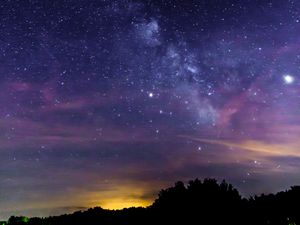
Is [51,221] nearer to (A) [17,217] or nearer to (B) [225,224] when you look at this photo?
(A) [17,217]

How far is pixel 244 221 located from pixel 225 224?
1047 mm

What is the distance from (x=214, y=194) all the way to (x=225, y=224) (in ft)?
4.60

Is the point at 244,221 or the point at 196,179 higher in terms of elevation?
the point at 196,179

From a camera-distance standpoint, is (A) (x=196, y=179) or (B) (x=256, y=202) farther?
(B) (x=256, y=202)

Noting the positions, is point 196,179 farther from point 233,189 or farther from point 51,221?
point 51,221

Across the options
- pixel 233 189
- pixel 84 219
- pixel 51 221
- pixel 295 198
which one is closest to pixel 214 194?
pixel 233 189

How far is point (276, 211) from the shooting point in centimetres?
2706

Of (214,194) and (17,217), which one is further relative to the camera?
(17,217)

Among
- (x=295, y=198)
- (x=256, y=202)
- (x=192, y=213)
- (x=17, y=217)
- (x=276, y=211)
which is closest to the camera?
(x=192, y=213)

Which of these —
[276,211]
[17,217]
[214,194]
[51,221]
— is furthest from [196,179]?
[17,217]

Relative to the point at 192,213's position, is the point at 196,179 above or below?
above

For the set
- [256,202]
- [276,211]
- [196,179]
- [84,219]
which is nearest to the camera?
[196,179]

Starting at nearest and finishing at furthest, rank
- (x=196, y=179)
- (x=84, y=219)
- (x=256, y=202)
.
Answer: (x=196, y=179) < (x=256, y=202) < (x=84, y=219)

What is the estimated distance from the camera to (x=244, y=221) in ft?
60.4
